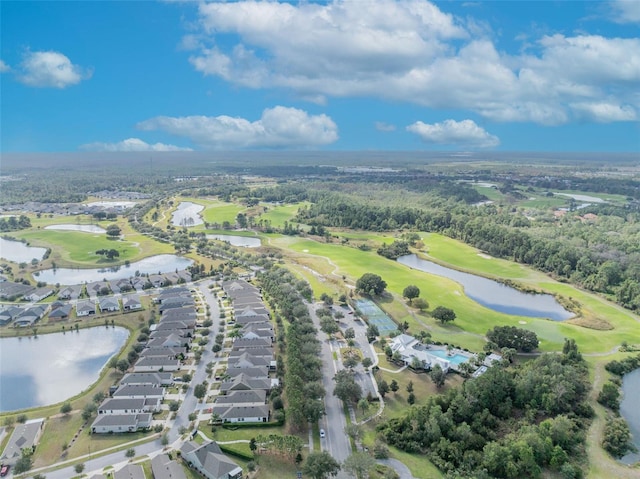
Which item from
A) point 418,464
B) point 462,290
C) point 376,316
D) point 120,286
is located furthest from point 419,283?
point 120,286

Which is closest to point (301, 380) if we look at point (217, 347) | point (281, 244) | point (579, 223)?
point (217, 347)

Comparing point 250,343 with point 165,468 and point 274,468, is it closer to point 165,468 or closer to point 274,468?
point 274,468

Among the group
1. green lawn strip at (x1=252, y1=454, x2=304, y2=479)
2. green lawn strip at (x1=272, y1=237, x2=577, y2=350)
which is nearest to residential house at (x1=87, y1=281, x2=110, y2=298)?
green lawn strip at (x1=272, y1=237, x2=577, y2=350)

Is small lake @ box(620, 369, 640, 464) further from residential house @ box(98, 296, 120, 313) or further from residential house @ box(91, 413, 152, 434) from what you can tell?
residential house @ box(98, 296, 120, 313)

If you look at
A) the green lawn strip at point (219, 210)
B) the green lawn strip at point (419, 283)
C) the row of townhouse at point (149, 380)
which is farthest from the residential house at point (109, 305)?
the green lawn strip at point (219, 210)

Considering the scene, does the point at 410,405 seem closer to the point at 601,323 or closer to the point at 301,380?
the point at 301,380

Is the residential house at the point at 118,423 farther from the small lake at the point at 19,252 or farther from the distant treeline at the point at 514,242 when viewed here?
the distant treeline at the point at 514,242
